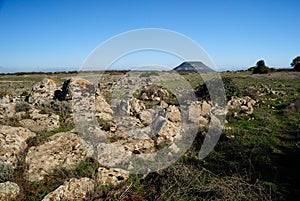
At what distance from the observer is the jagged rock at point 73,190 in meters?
4.59

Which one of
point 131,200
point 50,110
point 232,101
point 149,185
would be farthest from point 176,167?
point 232,101

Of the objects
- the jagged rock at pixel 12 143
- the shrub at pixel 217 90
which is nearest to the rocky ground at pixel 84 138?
the jagged rock at pixel 12 143

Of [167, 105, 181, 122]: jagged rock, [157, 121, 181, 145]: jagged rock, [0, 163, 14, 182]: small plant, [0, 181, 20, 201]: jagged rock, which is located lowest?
[0, 181, 20, 201]: jagged rock

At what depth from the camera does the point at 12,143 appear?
6422mm

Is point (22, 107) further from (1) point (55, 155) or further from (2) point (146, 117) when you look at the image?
(2) point (146, 117)

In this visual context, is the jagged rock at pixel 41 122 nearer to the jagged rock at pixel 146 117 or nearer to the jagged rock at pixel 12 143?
the jagged rock at pixel 12 143

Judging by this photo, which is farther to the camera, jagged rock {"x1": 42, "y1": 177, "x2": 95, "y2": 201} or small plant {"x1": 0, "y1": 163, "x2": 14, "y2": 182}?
small plant {"x1": 0, "y1": 163, "x2": 14, "y2": 182}

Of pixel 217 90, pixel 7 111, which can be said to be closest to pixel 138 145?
pixel 7 111

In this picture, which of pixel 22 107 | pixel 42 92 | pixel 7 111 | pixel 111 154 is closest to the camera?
pixel 111 154

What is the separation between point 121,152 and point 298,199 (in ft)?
14.0

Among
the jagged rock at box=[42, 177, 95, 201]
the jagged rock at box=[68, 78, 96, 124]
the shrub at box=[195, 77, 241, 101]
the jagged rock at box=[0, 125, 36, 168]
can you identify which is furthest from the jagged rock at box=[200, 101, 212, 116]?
the jagged rock at box=[0, 125, 36, 168]

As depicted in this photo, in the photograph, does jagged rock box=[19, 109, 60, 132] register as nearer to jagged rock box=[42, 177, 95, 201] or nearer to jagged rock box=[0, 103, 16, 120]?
jagged rock box=[0, 103, 16, 120]

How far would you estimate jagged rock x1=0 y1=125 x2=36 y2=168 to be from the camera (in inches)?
231

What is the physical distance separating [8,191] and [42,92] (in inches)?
335
